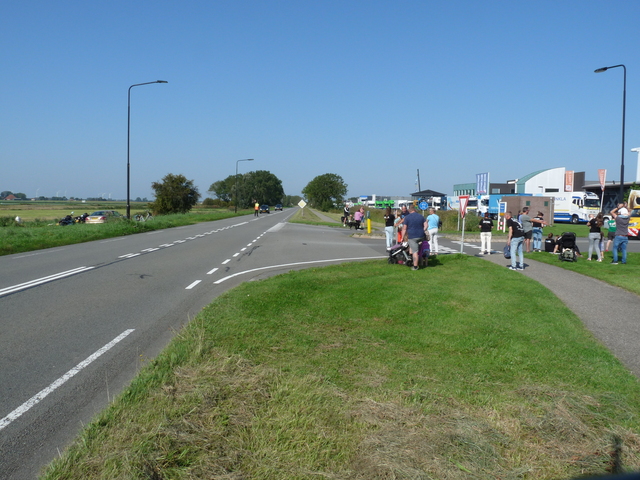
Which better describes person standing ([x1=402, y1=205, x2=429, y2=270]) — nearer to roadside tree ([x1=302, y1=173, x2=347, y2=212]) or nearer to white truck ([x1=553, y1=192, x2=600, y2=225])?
white truck ([x1=553, y1=192, x2=600, y2=225])

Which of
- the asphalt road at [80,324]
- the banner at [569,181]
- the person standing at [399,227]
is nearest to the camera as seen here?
the asphalt road at [80,324]

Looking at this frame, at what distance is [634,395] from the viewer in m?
4.88

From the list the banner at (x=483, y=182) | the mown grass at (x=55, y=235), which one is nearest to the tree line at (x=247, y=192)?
the mown grass at (x=55, y=235)

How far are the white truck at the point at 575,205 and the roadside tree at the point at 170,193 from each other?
38802 millimetres

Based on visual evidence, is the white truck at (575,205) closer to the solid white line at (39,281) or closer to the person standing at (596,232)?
the person standing at (596,232)

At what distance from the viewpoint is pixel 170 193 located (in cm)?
5616

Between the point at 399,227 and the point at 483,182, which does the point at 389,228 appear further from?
the point at 483,182

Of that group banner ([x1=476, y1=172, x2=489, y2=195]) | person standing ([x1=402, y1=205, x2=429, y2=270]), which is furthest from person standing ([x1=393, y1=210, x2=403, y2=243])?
banner ([x1=476, y1=172, x2=489, y2=195])

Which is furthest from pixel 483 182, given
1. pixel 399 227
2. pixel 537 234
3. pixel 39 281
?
pixel 39 281

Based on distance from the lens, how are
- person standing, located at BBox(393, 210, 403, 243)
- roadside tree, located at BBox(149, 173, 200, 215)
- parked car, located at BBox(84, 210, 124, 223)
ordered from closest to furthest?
person standing, located at BBox(393, 210, 403, 243)
parked car, located at BBox(84, 210, 124, 223)
roadside tree, located at BBox(149, 173, 200, 215)

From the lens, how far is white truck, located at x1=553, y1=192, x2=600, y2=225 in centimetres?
4750

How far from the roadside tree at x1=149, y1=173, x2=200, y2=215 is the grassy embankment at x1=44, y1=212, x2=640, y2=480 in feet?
167

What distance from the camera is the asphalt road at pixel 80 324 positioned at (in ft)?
13.9

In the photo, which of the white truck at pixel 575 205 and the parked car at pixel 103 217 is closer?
the parked car at pixel 103 217
